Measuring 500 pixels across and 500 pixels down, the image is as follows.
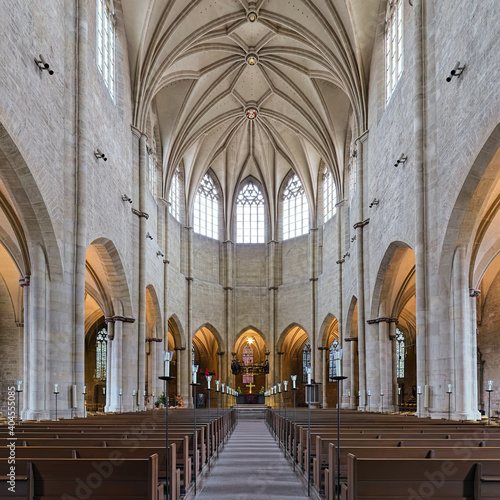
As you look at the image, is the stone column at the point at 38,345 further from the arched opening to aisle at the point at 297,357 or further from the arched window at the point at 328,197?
the arched opening to aisle at the point at 297,357

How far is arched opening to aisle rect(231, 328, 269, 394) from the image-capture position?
43.2 metres

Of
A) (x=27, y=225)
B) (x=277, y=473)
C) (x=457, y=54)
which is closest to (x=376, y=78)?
(x=457, y=54)

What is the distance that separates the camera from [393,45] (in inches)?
896

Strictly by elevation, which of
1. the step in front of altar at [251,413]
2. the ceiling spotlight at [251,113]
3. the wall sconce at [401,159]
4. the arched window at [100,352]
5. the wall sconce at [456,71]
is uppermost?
the ceiling spotlight at [251,113]

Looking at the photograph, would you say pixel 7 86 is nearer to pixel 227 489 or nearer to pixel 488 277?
pixel 227 489

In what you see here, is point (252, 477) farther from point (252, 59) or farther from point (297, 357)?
point (297, 357)

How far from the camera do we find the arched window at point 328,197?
122 ft

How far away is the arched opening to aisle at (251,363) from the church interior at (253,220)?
6.9 inches

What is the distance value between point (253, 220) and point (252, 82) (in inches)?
455

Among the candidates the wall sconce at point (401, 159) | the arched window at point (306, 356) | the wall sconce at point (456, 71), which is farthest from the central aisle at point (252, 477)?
the arched window at point (306, 356)

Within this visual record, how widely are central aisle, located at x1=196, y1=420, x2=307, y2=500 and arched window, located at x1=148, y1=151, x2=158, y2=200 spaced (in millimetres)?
19019

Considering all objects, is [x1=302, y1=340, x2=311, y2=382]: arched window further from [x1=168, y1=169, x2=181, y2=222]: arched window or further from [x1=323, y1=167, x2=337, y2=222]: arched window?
[x1=168, y1=169, x2=181, y2=222]: arched window

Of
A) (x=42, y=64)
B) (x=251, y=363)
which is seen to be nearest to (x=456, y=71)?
(x=42, y=64)

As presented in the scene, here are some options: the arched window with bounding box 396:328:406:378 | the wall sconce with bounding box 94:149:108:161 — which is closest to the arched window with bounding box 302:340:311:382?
the arched window with bounding box 396:328:406:378
